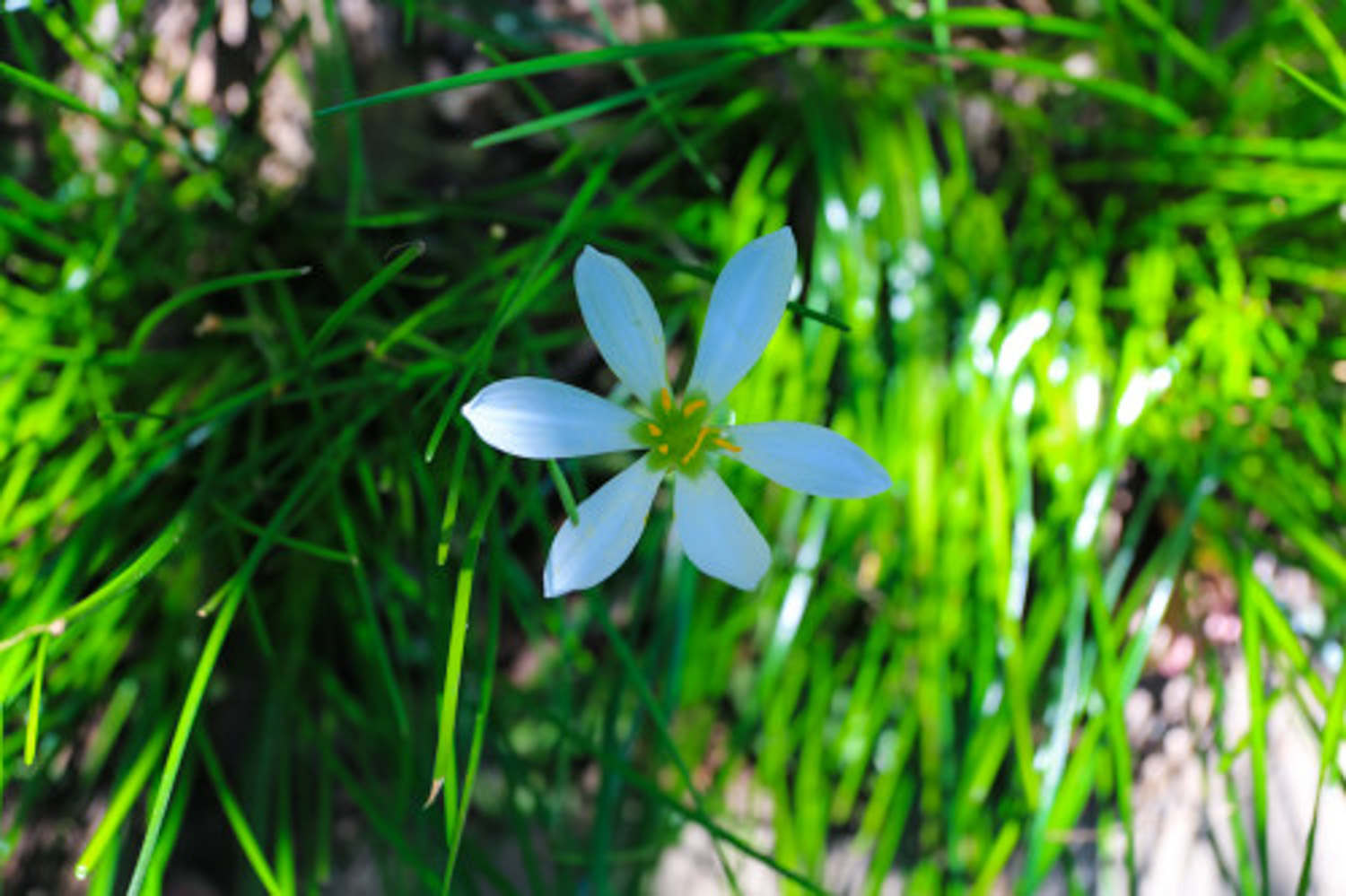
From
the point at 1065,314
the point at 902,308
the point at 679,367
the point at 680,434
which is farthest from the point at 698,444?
the point at 1065,314

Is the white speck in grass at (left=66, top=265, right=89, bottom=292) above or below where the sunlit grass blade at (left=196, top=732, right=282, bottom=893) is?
above

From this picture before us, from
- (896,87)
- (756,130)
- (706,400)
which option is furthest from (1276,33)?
(706,400)

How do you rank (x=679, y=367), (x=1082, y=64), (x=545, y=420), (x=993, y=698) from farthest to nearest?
(x=1082, y=64)
(x=993, y=698)
(x=679, y=367)
(x=545, y=420)

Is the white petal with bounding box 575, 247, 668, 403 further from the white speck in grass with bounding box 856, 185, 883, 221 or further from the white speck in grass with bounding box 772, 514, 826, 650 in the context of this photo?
the white speck in grass with bounding box 856, 185, 883, 221

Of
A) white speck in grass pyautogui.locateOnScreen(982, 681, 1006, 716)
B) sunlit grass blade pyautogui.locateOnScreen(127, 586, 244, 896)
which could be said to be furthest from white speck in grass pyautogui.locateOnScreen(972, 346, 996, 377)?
sunlit grass blade pyautogui.locateOnScreen(127, 586, 244, 896)

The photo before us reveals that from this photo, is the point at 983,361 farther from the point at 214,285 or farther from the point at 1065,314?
the point at 214,285

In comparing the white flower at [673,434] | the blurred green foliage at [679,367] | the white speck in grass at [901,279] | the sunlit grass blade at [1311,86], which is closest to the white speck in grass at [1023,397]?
the blurred green foliage at [679,367]
